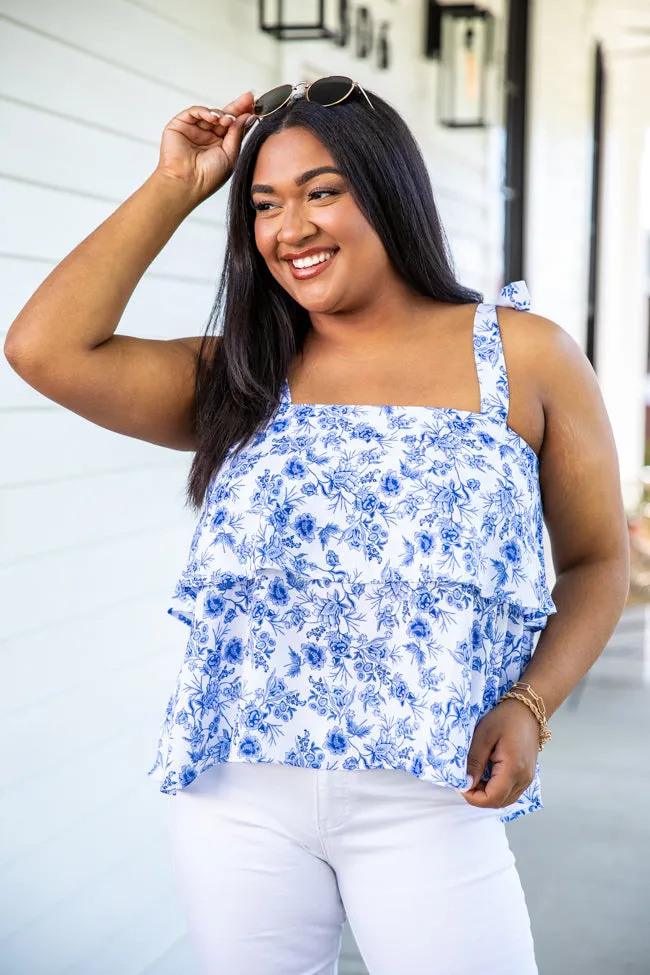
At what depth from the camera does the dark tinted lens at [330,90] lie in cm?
140

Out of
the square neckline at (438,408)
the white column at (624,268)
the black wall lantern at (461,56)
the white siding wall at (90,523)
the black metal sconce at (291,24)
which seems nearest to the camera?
the square neckline at (438,408)

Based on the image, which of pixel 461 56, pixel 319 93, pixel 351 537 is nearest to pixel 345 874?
pixel 351 537

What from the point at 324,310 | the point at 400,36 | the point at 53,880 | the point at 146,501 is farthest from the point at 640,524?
the point at 324,310

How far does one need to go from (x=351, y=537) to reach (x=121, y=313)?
435mm

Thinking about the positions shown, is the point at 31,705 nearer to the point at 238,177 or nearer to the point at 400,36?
the point at 238,177

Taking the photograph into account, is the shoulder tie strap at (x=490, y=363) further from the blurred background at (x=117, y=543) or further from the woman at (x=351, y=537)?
the blurred background at (x=117, y=543)

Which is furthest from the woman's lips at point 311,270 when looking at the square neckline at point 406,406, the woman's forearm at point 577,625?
the woman's forearm at point 577,625

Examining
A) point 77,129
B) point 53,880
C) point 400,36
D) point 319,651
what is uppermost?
point 400,36

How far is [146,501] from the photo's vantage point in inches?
92.8

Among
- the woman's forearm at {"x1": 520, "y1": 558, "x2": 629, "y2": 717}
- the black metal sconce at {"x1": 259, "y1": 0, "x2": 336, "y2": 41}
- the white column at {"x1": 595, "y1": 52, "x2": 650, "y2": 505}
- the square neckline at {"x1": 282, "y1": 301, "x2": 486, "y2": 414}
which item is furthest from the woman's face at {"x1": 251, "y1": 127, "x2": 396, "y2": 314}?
the white column at {"x1": 595, "y1": 52, "x2": 650, "y2": 505}

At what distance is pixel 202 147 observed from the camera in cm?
153

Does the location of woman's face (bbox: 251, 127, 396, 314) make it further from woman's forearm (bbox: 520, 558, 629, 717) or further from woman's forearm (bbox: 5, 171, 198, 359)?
woman's forearm (bbox: 520, 558, 629, 717)

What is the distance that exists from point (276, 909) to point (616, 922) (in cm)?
185

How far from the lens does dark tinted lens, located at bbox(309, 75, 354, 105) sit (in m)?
1.40
